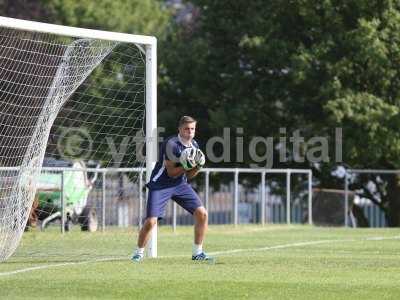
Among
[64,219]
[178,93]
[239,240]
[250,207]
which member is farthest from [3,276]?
[178,93]

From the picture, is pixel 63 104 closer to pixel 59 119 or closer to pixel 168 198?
pixel 168 198

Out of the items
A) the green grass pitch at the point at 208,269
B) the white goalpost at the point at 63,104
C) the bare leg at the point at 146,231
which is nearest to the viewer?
the green grass pitch at the point at 208,269

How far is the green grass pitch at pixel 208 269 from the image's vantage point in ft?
37.5

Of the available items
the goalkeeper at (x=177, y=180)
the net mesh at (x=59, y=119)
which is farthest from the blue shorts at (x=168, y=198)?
the net mesh at (x=59, y=119)

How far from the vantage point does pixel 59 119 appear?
25.1m

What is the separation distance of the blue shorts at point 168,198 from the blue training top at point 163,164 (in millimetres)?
62

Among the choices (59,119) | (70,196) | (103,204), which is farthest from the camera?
(59,119)

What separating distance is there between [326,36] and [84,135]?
445 inches

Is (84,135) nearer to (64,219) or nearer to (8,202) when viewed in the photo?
(64,219)

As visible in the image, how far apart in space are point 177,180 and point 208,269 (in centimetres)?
169

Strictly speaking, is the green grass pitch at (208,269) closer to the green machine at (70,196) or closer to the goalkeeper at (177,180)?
the goalkeeper at (177,180)

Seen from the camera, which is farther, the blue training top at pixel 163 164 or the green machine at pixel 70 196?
the green machine at pixel 70 196

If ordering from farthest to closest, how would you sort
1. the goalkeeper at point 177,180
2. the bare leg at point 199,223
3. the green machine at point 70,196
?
the green machine at point 70,196
the bare leg at point 199,223
the goalkeeper at point 177,180

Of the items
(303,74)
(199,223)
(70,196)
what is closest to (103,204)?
(70,196)
